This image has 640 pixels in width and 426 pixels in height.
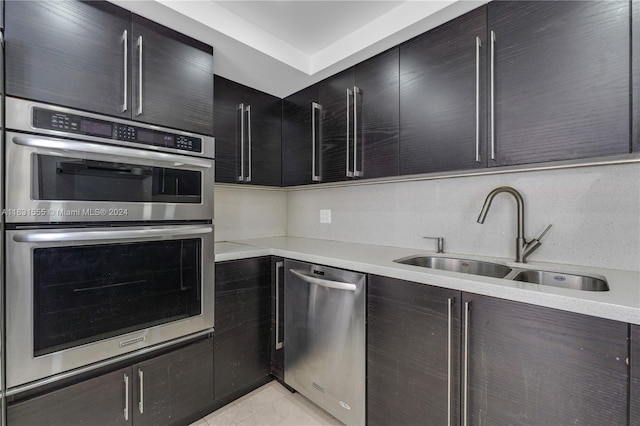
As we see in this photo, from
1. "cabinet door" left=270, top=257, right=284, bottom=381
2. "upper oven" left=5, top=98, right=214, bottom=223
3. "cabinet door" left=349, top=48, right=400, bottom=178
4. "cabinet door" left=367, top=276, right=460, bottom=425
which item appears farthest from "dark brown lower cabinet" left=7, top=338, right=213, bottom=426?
"cabinet door" left=349, top=48, right=400, bottom=178

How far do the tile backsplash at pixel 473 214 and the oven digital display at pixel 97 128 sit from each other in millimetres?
1014

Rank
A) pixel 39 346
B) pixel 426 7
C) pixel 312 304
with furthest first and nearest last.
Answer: pixel 312 304
pixel 426 7
pixel 39 346

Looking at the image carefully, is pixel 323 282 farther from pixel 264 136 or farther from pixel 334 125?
pixel 264 136

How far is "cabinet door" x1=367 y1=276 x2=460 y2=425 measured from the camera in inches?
43.3

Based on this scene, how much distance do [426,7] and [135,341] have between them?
2114 millimetres

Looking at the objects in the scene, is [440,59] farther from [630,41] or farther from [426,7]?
[630,41]

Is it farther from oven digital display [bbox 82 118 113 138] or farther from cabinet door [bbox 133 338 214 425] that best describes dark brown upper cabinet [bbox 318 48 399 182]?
cabinet door [bbox 133 338 214 425]

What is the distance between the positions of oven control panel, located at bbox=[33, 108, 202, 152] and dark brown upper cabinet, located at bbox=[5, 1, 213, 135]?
5cm

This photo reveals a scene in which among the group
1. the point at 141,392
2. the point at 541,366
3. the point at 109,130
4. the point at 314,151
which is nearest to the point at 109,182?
the point at 109,130

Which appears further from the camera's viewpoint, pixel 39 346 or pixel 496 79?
pixel 496 79

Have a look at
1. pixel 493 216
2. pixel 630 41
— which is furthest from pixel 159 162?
pixel 630 41

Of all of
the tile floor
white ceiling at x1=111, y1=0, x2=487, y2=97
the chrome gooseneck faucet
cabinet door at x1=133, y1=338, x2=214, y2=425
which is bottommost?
the tile floor

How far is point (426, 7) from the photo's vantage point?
134cm

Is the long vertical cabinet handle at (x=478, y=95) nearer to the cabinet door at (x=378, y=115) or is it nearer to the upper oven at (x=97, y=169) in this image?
the cabinet door at (x=378, y=115)
